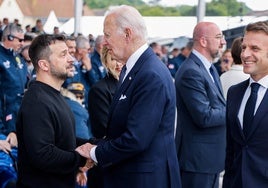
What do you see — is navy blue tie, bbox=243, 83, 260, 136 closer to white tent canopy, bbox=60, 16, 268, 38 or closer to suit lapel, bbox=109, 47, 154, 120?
suit lapel, bbox=109, 47, 154, 120

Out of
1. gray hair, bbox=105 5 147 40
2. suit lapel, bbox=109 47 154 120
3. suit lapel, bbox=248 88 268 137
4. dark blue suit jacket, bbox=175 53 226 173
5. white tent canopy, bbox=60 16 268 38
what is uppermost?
gray hair, bbox=105 5 147 40

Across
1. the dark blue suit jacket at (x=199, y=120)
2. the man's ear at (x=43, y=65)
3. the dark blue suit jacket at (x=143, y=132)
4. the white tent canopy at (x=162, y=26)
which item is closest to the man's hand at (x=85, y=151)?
the dark blue suit jacket at (x=143, y=132)

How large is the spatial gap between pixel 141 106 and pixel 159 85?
0.53 ft

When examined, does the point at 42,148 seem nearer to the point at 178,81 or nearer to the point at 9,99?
the point at 178,81

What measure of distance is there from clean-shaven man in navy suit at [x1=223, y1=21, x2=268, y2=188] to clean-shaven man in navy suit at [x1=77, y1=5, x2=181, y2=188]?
39 cm

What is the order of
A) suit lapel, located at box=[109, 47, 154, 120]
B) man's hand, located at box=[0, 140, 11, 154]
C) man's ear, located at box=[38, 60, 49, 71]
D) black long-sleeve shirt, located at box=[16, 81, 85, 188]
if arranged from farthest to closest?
man's hand, located at box=[0, 140, 11, 154]
man's ear, located at box=[38, 60, 49, 71]
black long-sleeve shirt, located at box=[16, 81, 85, 188]
suit lapel, located at box=[109, 47, 154, 120]

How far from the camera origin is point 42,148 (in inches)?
136

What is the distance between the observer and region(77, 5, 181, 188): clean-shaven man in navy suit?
320 cm

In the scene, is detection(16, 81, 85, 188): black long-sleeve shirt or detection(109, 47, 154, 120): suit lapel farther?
detection(16, 81, 85, 188): black long-sleeve shirt

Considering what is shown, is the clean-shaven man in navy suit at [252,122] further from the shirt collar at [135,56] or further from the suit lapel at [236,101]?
the shirt collar at [135,56]

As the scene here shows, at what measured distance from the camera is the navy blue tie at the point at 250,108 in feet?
11.0

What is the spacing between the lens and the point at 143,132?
3184 mm

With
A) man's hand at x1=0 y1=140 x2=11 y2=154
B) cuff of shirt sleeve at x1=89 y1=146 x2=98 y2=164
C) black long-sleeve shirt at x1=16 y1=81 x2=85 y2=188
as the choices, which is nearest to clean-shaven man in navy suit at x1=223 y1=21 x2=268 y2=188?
cuff of shirt sleeve at x1=89 y1=146 x2=98 y2=164

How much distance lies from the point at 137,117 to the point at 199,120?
1725 mm
